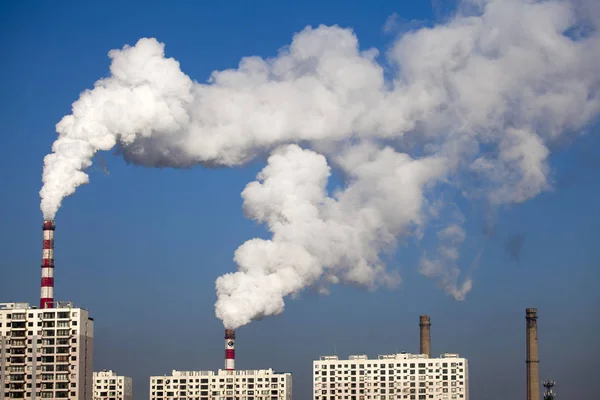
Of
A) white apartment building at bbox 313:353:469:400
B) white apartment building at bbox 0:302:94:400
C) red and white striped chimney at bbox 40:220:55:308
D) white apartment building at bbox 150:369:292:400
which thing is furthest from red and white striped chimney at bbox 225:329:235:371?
red and white striped chimney at bbox 40:220:55:308

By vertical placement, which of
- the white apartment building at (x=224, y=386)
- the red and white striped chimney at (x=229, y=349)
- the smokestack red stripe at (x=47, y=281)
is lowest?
the white apartment building at (x=224, y=386)

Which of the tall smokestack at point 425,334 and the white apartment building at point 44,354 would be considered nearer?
the white apartment building at point 44,354

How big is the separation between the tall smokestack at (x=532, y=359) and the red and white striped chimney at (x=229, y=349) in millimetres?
42228

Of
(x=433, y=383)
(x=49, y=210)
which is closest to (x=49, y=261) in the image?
(x=49, y=210)

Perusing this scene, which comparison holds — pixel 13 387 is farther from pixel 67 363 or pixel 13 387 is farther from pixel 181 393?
pixel 181 393

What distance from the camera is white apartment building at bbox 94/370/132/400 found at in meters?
174

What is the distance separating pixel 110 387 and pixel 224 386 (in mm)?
23934

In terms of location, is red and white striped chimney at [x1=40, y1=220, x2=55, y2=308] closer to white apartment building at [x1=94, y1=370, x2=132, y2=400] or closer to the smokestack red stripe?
the smokestack red stripe

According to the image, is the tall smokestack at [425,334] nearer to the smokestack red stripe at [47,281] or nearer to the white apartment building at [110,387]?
the white apartment building at [110,387]

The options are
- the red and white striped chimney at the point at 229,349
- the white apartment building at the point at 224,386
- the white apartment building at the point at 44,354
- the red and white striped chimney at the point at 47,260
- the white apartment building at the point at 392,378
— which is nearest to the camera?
the white apartment building at the point at 44,354

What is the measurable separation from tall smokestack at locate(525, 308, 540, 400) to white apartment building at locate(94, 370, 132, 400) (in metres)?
55.9

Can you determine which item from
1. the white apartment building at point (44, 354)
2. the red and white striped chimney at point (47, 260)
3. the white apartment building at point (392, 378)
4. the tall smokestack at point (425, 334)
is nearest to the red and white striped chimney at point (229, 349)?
the white apartment building at point (392, 378)

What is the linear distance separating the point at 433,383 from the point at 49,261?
197 ft

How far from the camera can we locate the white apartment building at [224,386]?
158m
